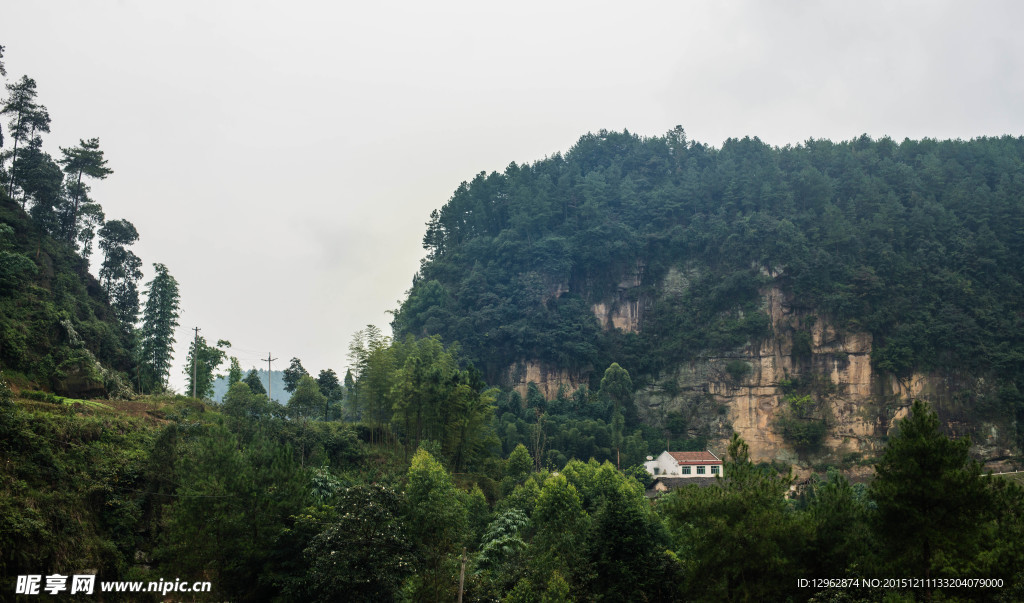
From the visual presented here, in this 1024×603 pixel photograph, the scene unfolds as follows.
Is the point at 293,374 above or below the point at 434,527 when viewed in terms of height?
above

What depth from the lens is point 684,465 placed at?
60438mm

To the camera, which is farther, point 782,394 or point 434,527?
point 782,394

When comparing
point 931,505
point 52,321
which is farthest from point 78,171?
point 931,505

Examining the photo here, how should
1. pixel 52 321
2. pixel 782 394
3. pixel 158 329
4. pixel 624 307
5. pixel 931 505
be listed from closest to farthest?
pixel 931 505 < pixel 52 321 < pixel 158 329 < pixel 782 394 < pixel 624 307

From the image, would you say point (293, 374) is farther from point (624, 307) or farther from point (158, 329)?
point (624, 307)

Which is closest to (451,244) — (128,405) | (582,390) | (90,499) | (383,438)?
(582,390)

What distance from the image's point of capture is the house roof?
60625 mm

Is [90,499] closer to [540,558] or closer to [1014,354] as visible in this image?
[540,558]

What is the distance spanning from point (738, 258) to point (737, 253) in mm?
550

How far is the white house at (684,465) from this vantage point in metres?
60.3

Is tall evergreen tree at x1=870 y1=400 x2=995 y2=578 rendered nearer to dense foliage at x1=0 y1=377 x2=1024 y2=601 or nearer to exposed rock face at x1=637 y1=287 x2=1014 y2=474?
dense foliage at x1=0 y1=377 x2=1024 y2=601

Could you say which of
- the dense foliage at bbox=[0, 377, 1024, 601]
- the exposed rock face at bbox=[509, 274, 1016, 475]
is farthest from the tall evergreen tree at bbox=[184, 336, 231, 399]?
the exposed rock face at bbox=[509, 274, 1016, 475]

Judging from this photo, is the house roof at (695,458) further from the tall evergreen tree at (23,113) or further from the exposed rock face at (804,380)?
the tall evergreen tree at (23,113)

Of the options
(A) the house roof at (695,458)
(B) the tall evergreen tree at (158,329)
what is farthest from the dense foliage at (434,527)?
(A) the house roof at (695,458)
